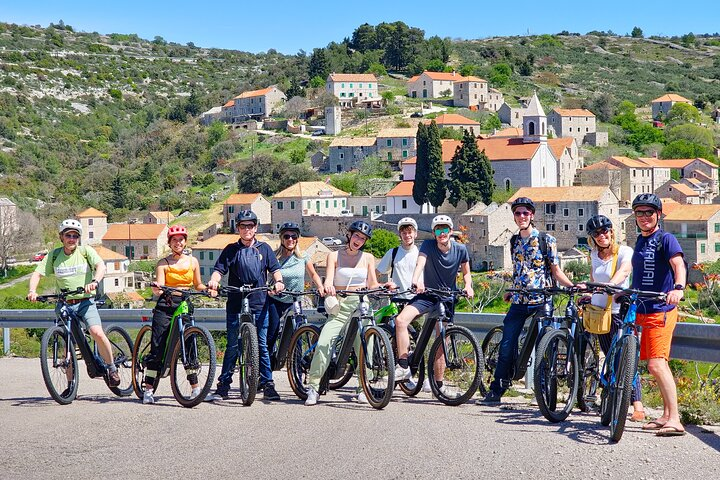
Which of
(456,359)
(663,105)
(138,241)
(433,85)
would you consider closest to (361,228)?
(456,359)

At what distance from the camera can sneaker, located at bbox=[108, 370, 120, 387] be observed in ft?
33.1

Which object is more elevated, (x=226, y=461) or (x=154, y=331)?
(x=154, y=331)

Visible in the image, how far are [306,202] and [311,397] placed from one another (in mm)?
78209

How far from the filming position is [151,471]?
22.5ft

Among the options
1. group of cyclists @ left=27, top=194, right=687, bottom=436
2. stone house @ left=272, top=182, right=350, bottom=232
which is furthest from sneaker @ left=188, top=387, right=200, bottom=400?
stone house @ left=272, top=182, right=350, bottom=232

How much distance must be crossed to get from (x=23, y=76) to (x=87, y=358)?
158 metres

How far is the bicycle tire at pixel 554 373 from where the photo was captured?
8.23 m

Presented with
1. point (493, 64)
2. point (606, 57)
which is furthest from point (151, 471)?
point (606, 57)

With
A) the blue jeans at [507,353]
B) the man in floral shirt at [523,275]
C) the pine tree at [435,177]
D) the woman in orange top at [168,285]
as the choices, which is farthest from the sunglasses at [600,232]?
the pine tree at [435,177]

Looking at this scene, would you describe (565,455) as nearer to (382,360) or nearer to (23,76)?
(382,360)

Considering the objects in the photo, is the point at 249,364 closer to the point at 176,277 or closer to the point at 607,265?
the point at 176,277

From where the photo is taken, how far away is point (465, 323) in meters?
10.6

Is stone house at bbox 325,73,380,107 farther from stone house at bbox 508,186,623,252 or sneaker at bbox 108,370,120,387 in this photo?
sneaker at bbox 108,370,120,387

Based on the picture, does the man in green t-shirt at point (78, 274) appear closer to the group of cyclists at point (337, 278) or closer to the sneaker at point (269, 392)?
the group of cyclists at point (337, 278)
